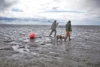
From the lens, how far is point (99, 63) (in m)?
8.29

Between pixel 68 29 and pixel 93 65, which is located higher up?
pixel 68 29

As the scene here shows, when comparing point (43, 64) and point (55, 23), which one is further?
point (55, 23)

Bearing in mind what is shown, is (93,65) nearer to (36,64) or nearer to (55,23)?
(36,64)

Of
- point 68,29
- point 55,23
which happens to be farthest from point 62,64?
point 55,23

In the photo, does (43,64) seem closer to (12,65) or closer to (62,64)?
(62,64)

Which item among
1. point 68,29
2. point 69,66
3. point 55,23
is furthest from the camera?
point 55,23

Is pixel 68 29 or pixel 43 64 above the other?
pixel 68 29

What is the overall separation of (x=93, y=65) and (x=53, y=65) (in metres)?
2.02

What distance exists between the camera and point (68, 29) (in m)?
17.8

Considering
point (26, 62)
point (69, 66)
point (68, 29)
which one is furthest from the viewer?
Answer: point (68, 29)

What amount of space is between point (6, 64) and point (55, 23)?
1488 cm

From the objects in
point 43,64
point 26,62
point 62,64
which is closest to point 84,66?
point 62,64

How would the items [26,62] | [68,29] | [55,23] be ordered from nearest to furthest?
[26,62]
[68,29]
[55,23]

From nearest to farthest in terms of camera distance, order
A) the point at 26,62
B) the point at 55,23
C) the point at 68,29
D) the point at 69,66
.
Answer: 1. the point at 69,66
2. the point at 26,62
3. the point at 68,29
4. the point at 55,23
